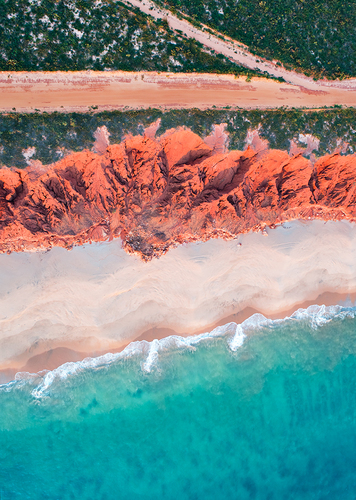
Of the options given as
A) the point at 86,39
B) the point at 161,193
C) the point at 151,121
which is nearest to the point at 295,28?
the point at 151,121

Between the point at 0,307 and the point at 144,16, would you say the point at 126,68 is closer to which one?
the point at 144,16

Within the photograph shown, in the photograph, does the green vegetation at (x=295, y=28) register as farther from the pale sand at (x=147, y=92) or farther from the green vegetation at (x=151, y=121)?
the green vegetation at (x=151, y=121)

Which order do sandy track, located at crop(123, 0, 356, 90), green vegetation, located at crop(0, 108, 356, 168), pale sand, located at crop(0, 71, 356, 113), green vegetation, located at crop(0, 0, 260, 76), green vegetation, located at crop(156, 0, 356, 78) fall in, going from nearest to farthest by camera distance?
green vegetation, located at crop(0, 108, 356, 168)
green vegetation, located at crop(0, 0, 260, 76)
pale sand, located at crop(0, 71, 356, 113)
sandy track, located at crop(123, 0, 356, 90)
green vegetation, located at crop(156, 0, 356, 78)

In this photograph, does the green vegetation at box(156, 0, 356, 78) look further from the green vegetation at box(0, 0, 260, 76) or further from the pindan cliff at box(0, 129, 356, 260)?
the pindan cliff at box(0, 129, 356, 260)

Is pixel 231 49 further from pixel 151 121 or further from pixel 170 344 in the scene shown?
pixel 170 344

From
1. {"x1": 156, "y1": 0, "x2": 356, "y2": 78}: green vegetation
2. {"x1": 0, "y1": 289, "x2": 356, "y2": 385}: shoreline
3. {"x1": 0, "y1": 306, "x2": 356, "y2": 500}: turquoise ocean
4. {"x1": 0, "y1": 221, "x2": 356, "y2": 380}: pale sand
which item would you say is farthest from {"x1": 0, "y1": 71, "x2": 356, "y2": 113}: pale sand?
{"x1": 0, "y1": 306, "x2": 356, "y2": 500}: turquoise ocean

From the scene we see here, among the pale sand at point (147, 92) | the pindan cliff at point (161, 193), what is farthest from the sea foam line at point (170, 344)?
the pale sand at point (147, 92)

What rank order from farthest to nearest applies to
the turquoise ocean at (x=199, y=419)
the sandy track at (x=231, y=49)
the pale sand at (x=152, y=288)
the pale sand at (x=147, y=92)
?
the turquoise ocean at (x=199, y=419), the pale sand at (x=152, y=288), the sandy track at (x=231, y=49), the pale sand at (x=147, y=92)
